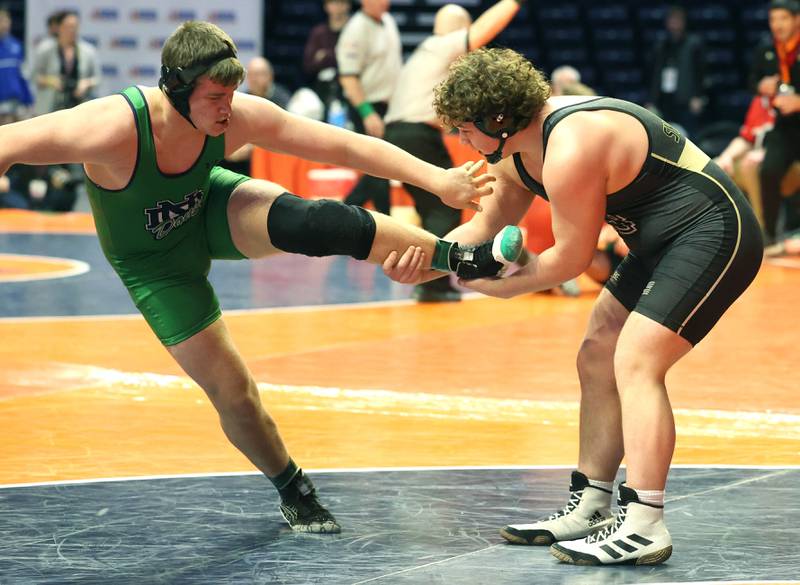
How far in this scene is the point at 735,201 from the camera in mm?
4297

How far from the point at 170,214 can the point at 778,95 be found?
309 inches

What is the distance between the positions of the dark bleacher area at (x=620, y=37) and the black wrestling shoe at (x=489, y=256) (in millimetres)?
15193

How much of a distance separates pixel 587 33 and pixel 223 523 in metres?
16.4

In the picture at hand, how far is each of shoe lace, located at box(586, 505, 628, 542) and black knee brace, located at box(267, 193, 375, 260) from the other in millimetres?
1041

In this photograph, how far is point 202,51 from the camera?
431cm

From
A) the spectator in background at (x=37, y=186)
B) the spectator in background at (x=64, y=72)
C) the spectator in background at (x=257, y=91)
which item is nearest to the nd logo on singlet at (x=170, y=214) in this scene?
the spectator in background at (x=257, y=91)

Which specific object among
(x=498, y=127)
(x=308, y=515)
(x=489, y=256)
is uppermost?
→ (x=498, y=127)

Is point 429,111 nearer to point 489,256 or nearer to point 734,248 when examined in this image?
point 489,256

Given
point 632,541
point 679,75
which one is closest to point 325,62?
point 679,75

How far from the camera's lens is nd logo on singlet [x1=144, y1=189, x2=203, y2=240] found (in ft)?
14.9

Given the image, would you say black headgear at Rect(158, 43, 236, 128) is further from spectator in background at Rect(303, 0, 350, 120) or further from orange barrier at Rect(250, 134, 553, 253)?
spectator in background at Rect(303, 0, 350, 120)

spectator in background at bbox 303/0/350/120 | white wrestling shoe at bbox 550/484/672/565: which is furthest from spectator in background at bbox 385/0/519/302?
spectator in background at bbox 303/0/350/120

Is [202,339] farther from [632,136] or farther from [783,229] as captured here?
[783,229]

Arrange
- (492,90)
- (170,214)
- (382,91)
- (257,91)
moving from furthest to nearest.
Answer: (257,91)
(382,91)
(170,214)
(492,90)
